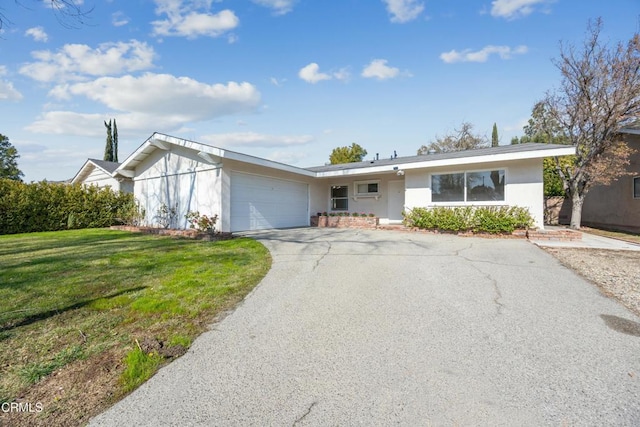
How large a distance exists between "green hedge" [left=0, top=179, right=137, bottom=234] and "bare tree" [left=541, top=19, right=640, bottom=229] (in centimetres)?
1973

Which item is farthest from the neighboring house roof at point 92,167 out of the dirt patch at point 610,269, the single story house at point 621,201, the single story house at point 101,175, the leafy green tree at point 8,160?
the single story house at point 621,201

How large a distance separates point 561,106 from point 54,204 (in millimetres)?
23139

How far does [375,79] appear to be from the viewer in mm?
14305

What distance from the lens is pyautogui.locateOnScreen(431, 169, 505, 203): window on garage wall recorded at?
36.9 ft

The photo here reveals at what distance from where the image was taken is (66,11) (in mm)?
3996

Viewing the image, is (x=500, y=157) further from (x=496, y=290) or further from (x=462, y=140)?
(x=462, y=140)

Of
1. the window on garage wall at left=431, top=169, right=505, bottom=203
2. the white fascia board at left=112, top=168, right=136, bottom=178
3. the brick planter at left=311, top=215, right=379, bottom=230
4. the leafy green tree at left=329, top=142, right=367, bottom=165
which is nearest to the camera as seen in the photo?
the window on garage wall at left=431, top=169, right=505, bottom=203

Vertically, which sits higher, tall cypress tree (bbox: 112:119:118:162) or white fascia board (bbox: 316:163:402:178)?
tall cypress tree (bbox: 112:119:118:162)

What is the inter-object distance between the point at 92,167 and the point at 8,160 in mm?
23006

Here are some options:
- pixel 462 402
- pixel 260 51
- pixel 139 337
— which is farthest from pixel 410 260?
pixel 260 51

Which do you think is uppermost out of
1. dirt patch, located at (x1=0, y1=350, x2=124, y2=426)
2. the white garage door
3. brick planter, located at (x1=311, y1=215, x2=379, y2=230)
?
the white garage door

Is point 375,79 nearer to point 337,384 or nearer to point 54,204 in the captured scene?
point 337,384

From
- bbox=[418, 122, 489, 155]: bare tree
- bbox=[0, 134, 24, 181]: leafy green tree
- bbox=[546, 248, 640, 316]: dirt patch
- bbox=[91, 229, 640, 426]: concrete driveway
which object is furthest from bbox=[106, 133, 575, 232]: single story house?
bbox=[0, 134, 24, 181]: leafy green tree

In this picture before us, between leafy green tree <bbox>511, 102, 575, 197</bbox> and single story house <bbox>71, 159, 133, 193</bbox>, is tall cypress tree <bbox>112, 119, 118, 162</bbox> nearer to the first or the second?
single story house <bbox>71, 159, 133, 193</bbox>
